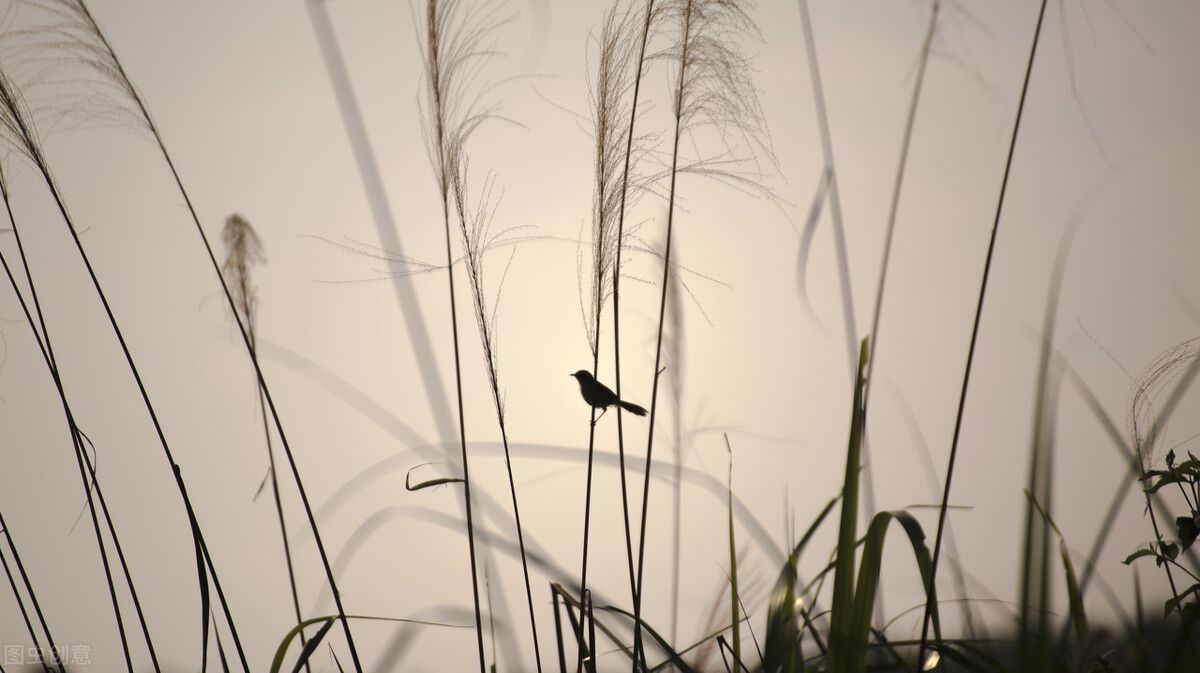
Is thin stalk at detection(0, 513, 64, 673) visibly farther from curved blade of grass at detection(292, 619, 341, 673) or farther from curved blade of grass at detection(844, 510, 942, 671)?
curved blade of grass at detection(844, 510, 942, 671)

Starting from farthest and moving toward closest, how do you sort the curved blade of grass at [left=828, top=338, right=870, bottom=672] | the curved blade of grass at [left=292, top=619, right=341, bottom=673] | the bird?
the bird → the curved blade of grass at [left=292, top=619, right=341, bottom=673] → the curved blade of grass at [left=828, top=338, right=870, bottom=672]

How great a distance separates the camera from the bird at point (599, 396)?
3.99ft

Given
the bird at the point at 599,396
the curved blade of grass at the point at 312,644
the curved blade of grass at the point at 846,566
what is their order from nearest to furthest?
1. the curved blade of grass at the point at 846,566
2. the curved blade of grass at the point at 312,644
3. the bird at the point at 599,396

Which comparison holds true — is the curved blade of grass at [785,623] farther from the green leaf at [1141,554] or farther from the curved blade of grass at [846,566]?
the green leaf at [1141,554]

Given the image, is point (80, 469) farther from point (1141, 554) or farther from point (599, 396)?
point (1141, 554)

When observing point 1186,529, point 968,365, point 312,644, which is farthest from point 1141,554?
point 312,644

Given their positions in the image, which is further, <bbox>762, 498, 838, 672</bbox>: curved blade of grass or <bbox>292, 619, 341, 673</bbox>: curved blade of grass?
<bbox>292, 619, 341, 673</bbox>: curved blade of grass

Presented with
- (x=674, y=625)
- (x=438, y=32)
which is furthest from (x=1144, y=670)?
(x=438, y=32)

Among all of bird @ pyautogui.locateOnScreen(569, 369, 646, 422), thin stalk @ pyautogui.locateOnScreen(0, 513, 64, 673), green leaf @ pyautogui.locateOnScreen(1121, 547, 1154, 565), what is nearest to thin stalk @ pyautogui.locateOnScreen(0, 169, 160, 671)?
thin stalk @ pyautogui.locateOnScreen(0, 513, 64, 673)

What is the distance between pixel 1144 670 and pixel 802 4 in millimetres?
1028

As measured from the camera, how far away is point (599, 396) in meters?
1.30

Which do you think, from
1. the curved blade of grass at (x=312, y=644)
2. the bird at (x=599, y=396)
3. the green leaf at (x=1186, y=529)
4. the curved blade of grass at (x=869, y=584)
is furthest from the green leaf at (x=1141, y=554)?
the curved blade of grass at (x=312, y=644)

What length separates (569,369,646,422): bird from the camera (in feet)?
3.99

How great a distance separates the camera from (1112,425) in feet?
2.57
